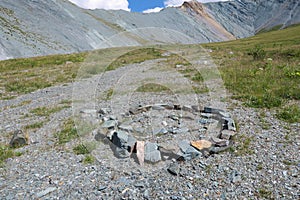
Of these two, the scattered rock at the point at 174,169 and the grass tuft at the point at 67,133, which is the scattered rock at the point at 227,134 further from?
the grass tuft at the point at 67,133

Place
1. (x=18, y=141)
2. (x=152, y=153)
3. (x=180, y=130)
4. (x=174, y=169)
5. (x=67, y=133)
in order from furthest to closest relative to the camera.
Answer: (x=67, y=133) → (x=180, y=130) → (x=18, y=141) → (x=152, y=153) → (x=174, y=169)

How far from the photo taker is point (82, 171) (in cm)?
629

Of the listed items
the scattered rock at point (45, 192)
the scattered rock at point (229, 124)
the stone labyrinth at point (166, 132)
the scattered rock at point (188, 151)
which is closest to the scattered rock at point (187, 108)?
the stone labyrinth at point (166, 132)

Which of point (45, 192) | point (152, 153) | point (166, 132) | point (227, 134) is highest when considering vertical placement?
point (227, 134)

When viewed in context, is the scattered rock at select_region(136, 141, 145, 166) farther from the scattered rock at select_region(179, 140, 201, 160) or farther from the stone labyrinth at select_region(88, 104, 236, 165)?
the scattered rock at select_region(179, 140, 201, 160)

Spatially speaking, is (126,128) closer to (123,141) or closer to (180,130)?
(123,141)

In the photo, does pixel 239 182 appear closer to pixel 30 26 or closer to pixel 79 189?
pixel 79 189

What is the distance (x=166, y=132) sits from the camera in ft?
27.2

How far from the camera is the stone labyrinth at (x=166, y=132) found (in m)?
6.83

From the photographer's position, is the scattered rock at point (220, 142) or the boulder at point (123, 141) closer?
the boulder at point (123, 141)

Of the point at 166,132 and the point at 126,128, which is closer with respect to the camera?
the point at 166,132

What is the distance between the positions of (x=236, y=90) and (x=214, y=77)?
173 inches

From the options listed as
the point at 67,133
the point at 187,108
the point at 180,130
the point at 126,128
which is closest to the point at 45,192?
the point at 67,133

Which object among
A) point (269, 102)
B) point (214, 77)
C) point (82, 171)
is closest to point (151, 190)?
point (82, 171)
